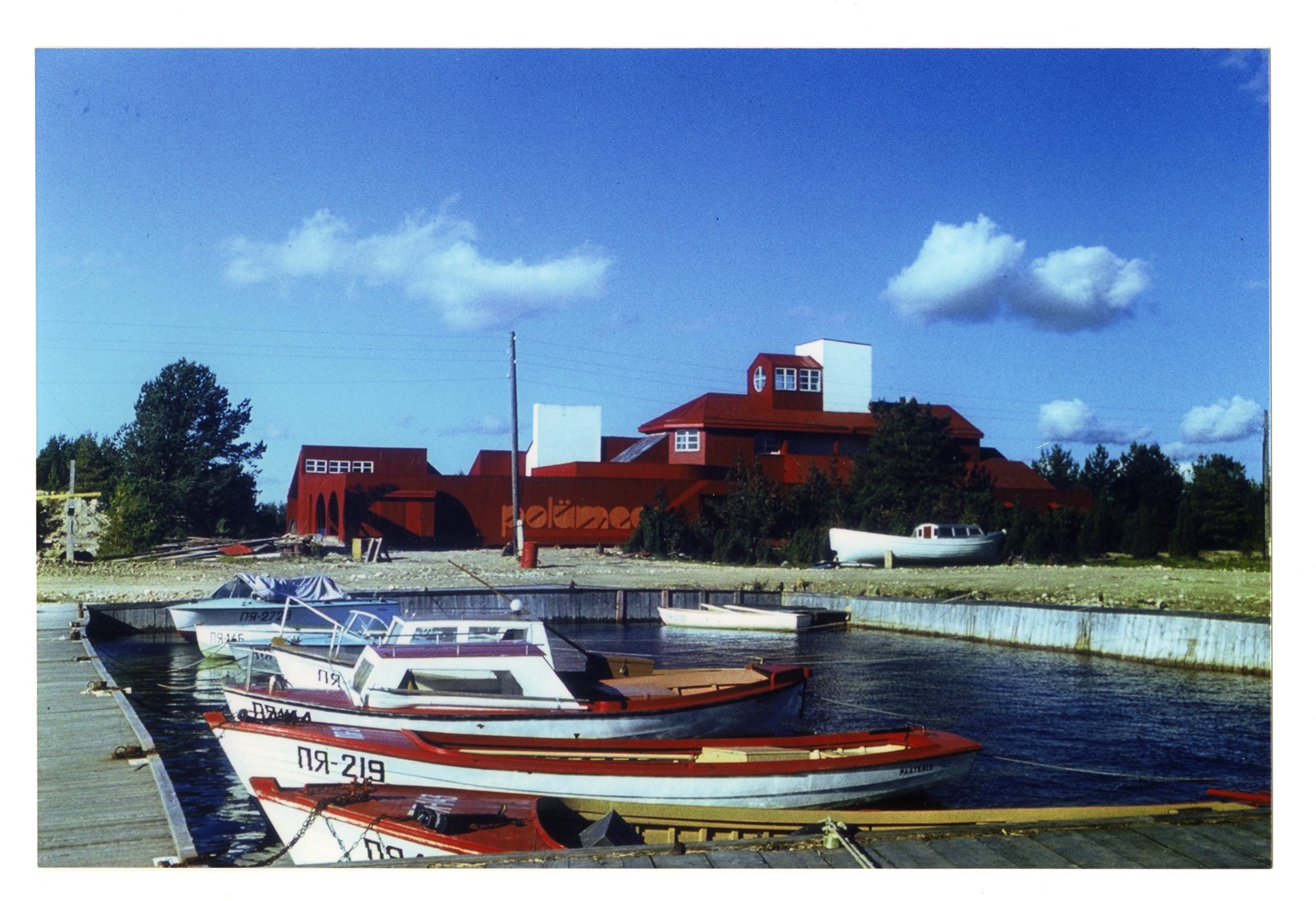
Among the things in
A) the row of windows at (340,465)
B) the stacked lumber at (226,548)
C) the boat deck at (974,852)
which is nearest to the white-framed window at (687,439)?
the row of windows at (340,465)

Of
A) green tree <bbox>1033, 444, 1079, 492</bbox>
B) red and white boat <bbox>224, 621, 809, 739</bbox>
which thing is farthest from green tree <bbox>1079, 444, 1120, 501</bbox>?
red and white boat <bbox>224, 621, 809, 739</bbox>

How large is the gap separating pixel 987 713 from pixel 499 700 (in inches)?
367

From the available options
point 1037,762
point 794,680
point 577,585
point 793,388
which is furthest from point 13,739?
point 793,388

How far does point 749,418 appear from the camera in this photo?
41625 millimetres

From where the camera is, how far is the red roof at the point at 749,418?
4106 centimetres

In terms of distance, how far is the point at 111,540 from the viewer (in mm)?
36688

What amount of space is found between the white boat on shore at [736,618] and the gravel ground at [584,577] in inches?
84.4

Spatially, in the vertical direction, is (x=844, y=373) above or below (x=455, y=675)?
above

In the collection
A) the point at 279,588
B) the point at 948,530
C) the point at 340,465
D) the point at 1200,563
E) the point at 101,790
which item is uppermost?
the point at 340,465

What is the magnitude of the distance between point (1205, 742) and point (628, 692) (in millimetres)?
8463

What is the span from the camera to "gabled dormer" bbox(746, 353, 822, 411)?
43.2 metres

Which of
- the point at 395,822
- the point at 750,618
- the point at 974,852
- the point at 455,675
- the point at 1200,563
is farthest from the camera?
the point at 750,618

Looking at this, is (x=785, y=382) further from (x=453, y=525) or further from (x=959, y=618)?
(x=959, y=618)

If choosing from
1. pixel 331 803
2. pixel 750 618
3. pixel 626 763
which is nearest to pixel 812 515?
pixel 750 618
